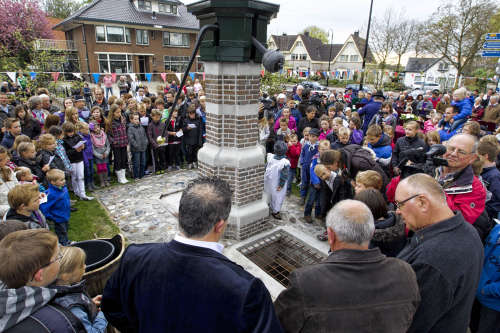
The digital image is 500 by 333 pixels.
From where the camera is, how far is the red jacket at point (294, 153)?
696 cm

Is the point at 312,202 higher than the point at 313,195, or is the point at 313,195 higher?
the point at 313,195

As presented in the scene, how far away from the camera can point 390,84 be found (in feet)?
123

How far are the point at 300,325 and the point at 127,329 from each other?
4.01ft

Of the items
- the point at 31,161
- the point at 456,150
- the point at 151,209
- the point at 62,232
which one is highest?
the point at 456,150

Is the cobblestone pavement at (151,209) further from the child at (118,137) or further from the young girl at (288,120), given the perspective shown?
the young girl at (288,120)

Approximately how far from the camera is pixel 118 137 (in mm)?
7207

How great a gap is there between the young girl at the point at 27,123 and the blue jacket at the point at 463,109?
1030 cm

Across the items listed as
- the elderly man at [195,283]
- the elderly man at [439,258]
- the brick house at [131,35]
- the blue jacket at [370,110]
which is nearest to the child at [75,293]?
the elderly man at [195,283]

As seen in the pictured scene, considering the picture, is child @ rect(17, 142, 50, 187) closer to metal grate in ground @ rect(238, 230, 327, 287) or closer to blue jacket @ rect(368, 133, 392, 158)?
metal grate in ground @ rect(238, 230, 327, 287)

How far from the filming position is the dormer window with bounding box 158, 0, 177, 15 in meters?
32.1

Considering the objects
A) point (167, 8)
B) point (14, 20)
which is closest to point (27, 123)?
point (14, 20)

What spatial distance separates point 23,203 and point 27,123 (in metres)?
4.09

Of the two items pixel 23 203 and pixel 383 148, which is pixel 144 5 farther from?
pixel 23 203

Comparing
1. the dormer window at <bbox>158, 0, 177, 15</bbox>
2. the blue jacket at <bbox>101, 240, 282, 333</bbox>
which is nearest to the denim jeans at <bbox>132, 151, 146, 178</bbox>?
the blue jacket at <bbox>101, 240, 282, 333</bbox>
